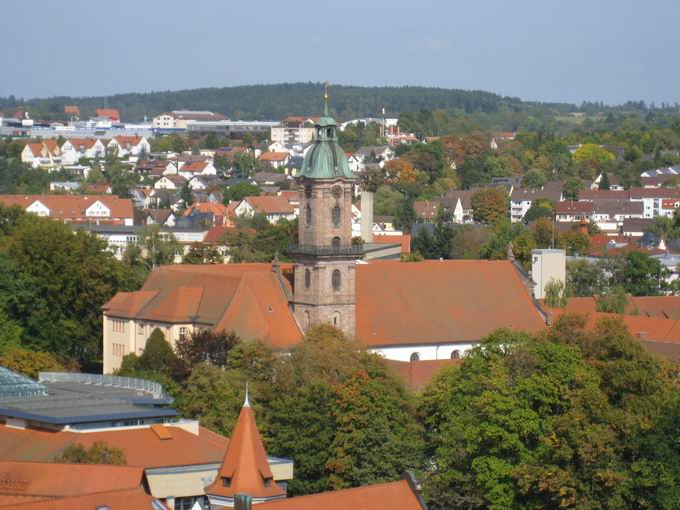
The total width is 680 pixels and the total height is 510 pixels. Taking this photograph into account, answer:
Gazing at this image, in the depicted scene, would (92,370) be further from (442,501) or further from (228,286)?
(442,501)

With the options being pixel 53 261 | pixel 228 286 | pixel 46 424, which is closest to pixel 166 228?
pixel 53 261

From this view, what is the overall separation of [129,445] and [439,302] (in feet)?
96.1

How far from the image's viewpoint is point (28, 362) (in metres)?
71.1

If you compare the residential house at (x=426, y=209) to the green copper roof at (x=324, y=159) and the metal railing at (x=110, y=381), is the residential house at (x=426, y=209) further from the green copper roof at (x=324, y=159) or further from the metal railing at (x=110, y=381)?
the metal railing at (x=110, y=381)

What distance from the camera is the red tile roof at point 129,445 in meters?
51.8

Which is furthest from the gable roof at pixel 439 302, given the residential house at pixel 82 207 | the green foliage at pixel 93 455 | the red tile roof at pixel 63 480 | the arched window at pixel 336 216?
the residential house at pixel 82 207

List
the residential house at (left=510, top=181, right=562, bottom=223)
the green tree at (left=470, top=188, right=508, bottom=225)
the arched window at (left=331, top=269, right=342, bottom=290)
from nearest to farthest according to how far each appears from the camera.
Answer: the arched window at (left=331, top=269, right=342, bottom=290)
the green tree at (left=470, top=188, right=508, bottom=225)
the residential house at (left=510, top=181, right=562, bottom=223)

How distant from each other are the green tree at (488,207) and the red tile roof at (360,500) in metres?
128

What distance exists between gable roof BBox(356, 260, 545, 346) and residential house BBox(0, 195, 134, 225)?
283 feet

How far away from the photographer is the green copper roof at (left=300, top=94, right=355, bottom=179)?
75.3 m

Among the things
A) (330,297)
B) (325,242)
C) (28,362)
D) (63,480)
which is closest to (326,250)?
(325,242)

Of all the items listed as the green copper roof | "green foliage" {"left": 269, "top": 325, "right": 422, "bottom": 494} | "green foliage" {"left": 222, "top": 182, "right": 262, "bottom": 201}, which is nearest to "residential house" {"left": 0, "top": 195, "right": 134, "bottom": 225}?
"green foliage" {"left": 222, "top": 182, "right": 262, "bottom": 201}

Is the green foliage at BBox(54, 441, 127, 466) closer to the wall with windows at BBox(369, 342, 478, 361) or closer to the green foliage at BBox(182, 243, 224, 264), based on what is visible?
the wall with windows at BBox(369, 342, 478, 361)

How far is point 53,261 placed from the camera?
8775cm
